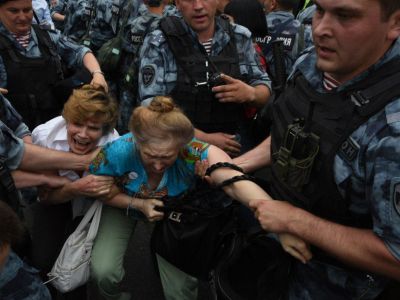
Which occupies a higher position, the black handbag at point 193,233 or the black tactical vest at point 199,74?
the black tactical vest at point 199,74

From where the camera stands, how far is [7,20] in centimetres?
304

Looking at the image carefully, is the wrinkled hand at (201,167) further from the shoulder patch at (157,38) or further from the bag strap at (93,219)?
the shoulder patch at (157,38)

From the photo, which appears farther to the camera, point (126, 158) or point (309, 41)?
point (309, 41)

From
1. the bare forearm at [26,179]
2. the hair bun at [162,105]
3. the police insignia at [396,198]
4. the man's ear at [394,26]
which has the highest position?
the man's ear at [394,26]

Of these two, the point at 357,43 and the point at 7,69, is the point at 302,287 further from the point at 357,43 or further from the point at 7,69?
the point at 7,69

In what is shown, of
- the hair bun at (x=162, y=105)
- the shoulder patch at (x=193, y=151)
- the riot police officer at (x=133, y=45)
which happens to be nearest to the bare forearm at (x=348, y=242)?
the shoulder patch at (x=193, y=151)

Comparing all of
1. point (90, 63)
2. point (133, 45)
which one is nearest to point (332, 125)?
point (90, 63)

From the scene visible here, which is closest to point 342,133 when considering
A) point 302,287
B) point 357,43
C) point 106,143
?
point 357,43

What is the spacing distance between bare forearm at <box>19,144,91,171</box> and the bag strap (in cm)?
22

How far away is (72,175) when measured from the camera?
2.37 metres

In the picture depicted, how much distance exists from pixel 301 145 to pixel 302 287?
595 millimetres

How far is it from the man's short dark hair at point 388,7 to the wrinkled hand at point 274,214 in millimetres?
699

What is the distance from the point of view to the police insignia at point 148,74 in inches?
103

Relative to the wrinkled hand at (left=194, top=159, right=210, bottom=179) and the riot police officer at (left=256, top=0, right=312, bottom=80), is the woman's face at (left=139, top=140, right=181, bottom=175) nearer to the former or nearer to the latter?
the wrinkled hand at (left=194, top=159, right=210, bottom=179)
